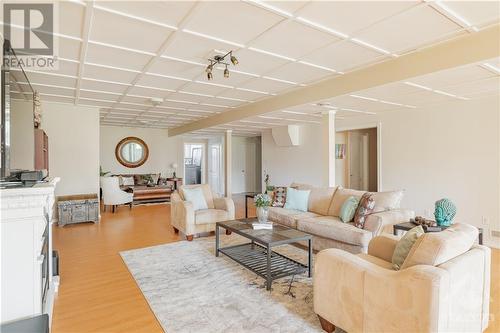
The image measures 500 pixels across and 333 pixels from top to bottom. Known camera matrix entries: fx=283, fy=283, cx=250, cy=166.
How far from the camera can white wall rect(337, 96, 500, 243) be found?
4.32 m

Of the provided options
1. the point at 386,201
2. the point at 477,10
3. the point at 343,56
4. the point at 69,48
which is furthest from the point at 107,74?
the point at 386,201

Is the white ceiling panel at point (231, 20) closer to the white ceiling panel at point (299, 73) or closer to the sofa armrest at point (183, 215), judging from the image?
the white ceiling panel at point (299, 73)

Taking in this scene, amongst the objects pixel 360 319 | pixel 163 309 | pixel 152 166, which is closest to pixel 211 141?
pixel 152 166

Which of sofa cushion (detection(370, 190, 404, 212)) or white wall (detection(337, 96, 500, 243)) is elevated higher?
white wall (detection(337, 96, 500, 243))

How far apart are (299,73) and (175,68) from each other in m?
1.55

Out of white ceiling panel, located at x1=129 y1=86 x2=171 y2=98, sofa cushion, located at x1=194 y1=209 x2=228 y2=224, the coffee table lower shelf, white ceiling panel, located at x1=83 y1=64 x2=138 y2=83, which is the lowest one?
the coffee table lower shelf

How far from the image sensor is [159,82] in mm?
4008


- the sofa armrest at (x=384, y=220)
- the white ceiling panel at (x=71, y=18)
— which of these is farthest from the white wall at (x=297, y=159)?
the white ceiling panel at (x=71, y=18)

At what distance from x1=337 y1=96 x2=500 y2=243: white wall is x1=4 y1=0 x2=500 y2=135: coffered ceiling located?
0.55 m

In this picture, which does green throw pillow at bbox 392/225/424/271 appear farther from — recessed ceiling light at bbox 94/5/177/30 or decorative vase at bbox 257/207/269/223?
recessed ceiling light at bbox 94/5/177/30

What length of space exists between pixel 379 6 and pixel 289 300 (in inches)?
98.2

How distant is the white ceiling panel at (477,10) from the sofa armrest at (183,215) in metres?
3.85

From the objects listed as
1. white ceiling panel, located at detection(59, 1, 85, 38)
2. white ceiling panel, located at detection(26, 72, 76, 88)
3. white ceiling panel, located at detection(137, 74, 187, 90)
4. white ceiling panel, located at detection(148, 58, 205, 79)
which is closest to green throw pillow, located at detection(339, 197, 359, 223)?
white ceiling panel, located at detection(148, 58, 205, 79)

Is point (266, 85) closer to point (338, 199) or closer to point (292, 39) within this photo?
point (292, 39)
